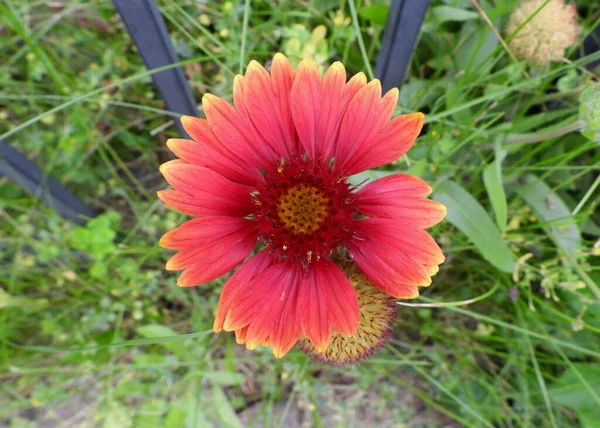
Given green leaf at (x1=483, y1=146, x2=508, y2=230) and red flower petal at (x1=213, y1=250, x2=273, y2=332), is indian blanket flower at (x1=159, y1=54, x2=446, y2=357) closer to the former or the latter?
red flower petal at (x1=213, y1=250, x2=273, y2=332)

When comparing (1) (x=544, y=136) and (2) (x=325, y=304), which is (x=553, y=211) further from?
(2) (x=325, y=304)

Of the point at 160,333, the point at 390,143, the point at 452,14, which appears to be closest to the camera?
the point at 390,143

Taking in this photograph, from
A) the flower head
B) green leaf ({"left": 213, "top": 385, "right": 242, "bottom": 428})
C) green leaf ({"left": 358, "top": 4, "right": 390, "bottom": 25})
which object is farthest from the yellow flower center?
green leaf ({"left": 213, "top": 385, "right": 242, "bottom": 428})

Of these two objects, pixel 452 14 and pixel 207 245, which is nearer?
pixel 207 245

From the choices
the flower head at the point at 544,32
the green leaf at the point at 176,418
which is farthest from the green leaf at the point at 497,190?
the green leaf at the point at 176,418

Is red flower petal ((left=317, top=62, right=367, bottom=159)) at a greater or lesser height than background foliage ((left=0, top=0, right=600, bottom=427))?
greater

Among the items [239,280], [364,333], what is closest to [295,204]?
[239,280]
